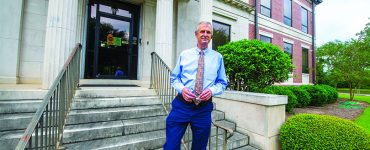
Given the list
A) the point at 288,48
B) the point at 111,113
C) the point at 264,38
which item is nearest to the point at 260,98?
the point at 111,113

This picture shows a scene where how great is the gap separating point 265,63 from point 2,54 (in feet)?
22.0

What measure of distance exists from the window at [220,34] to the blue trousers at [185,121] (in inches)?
303

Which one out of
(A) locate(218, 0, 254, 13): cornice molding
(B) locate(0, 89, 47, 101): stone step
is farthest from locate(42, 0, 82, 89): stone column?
(A) locate(218, 0, 254, 13): cornice molding

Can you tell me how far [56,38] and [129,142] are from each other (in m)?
2.87

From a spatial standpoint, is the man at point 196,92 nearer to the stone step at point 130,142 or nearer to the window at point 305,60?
the stone step at point 130,142

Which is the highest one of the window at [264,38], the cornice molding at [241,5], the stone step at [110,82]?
the cornice molding at [241,5]

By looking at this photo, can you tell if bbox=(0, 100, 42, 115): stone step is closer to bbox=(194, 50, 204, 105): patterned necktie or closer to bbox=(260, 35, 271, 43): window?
bbox=(194, 50, 204, 105): patterned necktie

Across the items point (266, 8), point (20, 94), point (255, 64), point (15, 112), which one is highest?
point (266, 8)

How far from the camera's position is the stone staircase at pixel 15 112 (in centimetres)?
264

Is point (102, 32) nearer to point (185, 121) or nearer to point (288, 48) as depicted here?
point (185, 121)

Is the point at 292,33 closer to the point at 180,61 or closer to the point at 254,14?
the point at 254,14

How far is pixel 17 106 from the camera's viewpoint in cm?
325

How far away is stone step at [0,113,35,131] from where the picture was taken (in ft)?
9.41

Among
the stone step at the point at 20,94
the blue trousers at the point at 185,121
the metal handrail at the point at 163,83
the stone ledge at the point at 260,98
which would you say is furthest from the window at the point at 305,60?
the stone step at the point at 20,94
